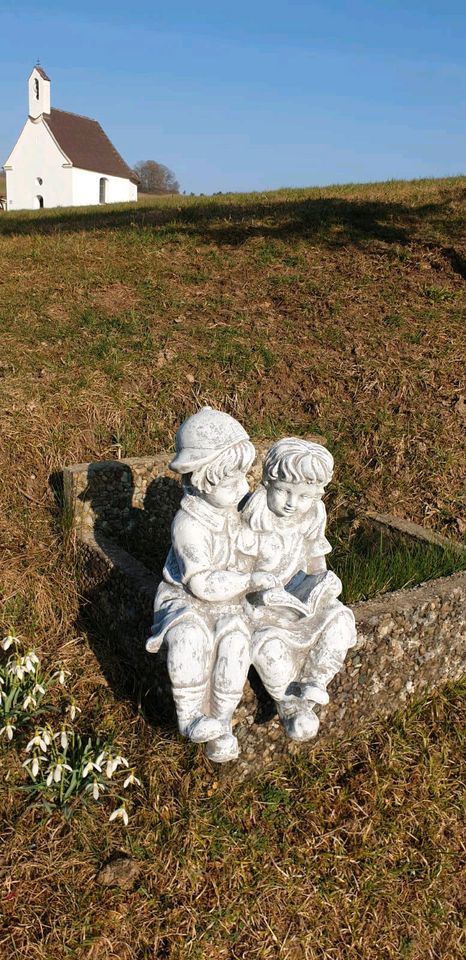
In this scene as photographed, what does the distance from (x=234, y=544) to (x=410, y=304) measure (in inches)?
202

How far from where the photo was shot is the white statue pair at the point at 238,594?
232 cm

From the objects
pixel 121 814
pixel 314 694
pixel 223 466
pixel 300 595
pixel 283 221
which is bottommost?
pixel 121 814

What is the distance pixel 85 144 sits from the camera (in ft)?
118

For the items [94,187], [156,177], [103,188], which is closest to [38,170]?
[94,187]

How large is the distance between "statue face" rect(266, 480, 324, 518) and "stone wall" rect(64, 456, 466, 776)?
22.3 inches

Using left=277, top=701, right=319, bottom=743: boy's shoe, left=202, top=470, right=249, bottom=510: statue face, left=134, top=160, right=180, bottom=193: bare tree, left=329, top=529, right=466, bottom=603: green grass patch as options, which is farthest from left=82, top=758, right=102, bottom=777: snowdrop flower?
left=134, top=160, right=180, bottom=193: bare tree

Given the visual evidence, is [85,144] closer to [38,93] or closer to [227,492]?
[38,93]

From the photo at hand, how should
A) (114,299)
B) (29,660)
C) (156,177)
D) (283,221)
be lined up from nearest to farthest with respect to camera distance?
(29,660), (114,299), (283,221), (156,177)

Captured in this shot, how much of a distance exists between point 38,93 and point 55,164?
13.0 feet

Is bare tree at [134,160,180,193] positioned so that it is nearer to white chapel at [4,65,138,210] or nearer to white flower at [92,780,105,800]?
white chapel at [4,65,138,210]

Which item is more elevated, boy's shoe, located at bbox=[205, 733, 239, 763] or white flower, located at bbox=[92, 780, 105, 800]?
boy's shoe, located at bbox=[205, 733, 239, 763]

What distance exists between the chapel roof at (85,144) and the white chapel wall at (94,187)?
9.6 inches

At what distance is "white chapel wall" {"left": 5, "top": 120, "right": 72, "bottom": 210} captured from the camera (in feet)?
111

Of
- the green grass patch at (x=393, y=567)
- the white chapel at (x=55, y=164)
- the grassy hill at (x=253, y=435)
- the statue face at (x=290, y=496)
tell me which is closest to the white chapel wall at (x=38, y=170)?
the white chapel at (x=55, y=164)
